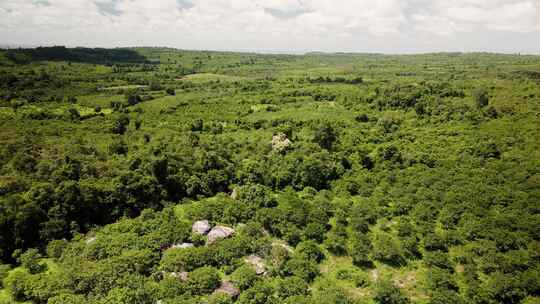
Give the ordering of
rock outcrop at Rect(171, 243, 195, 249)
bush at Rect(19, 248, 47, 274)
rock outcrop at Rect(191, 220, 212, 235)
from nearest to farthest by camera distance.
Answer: bush at Rect(19, 248, 47, 274), rock outcrop at Rect(171, 243, 195, 249), rock outcrop at Rect(191, 220, 212, 235)

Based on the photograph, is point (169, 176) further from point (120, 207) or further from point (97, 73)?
point (97, 73)

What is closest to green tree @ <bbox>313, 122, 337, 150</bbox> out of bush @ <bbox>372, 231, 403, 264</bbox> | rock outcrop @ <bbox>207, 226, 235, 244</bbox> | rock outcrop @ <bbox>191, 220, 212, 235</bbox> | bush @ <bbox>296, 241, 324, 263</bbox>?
bush @ <bbox>372, 231, 403, 264</bbox>

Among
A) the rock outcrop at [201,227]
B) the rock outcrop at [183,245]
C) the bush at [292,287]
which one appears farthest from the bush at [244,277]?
the rock outcrop at [201,227]

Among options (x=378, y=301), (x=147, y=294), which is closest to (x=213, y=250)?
(x=147, y=294)

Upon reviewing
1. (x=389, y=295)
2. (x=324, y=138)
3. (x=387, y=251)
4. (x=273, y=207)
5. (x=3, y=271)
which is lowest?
(x=389, y=295)

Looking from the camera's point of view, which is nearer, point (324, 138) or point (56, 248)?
point (56, 248)

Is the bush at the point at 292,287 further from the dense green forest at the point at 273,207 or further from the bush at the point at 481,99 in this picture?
the bush at the point at 481,99

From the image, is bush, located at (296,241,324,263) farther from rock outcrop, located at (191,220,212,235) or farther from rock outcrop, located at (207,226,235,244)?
rock outcrop, located at (191,220,212,235)

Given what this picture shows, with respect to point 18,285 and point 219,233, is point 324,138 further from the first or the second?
point 18,285

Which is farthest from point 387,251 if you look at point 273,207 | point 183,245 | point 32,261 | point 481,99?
point 481,99
